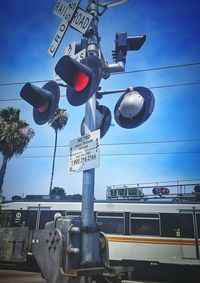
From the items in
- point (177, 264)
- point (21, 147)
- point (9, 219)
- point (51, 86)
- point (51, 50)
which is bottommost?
point (177, 264)

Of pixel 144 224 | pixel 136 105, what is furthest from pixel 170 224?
pixel 136 105

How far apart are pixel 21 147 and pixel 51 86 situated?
97.1 ft

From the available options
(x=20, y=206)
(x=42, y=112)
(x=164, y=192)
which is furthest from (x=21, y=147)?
(x=42, y=112)

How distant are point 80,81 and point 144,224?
11641 mm

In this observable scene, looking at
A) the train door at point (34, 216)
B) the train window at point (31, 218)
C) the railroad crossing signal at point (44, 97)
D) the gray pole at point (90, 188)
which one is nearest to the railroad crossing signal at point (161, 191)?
the train door at point (34, 216)

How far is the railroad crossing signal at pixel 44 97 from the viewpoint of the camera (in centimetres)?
418

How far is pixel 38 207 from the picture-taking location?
627 inches

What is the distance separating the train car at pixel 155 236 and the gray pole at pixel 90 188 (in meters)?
10.8

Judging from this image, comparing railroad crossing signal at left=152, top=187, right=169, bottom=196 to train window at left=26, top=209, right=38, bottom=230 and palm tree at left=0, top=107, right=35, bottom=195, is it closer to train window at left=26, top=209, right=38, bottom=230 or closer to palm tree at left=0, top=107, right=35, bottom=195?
train window at left=26, top=209, right=38, bottom=230

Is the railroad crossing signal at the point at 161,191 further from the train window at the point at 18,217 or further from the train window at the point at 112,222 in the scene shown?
the train window at the point at 18,217

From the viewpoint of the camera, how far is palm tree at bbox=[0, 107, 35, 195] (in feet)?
104

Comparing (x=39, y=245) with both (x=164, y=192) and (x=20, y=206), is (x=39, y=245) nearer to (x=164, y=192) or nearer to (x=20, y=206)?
(x=20, y=206)

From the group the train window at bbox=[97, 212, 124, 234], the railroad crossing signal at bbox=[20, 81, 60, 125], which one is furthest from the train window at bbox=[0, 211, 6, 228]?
the railroad crossing signal at bbox=[20, 81, 60, 125]

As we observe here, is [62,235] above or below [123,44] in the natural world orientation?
below
